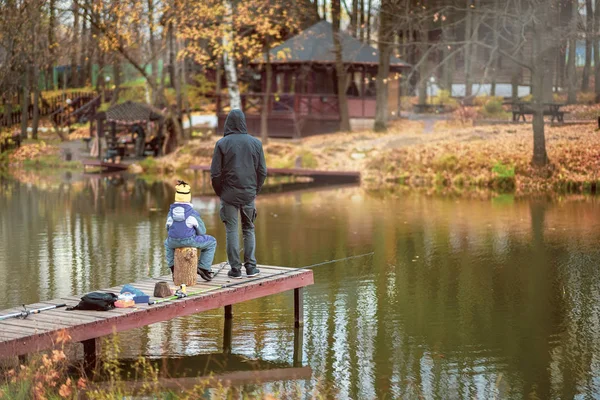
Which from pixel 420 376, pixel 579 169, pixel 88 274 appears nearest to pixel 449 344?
pixel 420 376

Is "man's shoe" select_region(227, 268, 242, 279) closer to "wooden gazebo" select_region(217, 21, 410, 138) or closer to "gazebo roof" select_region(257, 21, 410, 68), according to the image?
"wooden gazebo" select_region(217, 21, 410, 138)

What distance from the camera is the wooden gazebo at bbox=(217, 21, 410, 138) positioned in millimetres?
45750

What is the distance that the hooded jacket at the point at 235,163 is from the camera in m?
12.8

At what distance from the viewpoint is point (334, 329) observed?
12984 millimetres

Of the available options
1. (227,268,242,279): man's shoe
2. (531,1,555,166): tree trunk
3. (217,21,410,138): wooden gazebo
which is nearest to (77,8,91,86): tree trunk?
(217,21,410,138): wooden gazebo

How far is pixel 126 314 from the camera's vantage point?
10.7 metres

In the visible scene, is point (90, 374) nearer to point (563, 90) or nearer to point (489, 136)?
point (489, 136)

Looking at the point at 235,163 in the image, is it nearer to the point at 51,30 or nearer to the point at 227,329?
the point at 227,329

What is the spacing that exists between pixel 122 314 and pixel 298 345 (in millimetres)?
2363

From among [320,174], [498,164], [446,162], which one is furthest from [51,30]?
[498,164]

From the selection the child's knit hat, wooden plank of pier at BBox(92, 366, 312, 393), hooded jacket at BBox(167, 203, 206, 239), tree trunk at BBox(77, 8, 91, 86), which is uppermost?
tree trunk at BBox(77, 8, 91, 86)

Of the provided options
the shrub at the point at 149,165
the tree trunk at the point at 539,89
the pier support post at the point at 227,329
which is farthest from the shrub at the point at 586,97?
the pier support post at the point at 227,329

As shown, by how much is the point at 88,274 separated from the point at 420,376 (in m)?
7.74

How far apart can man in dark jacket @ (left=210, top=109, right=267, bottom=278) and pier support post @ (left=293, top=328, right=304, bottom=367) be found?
Result: 2.91ft
